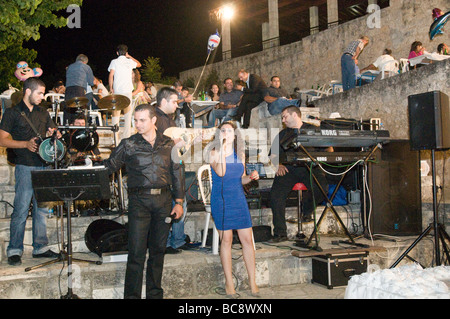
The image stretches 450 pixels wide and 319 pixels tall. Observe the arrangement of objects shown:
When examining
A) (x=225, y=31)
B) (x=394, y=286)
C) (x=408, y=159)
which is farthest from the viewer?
(x=225, y=31)

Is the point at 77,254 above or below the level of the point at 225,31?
below

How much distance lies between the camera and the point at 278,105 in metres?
9.02

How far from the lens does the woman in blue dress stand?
4.39 metres

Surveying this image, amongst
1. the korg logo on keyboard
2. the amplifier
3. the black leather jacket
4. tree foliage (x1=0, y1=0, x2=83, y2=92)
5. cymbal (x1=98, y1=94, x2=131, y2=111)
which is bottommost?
the amplifier

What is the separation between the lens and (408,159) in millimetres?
6301

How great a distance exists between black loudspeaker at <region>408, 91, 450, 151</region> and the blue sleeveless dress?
2.31m

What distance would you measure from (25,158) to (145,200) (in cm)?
170

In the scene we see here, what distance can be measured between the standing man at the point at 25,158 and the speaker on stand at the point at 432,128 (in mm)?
4179

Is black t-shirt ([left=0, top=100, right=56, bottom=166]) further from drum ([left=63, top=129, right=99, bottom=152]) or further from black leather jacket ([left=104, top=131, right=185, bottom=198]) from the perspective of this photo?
black leather jacket ([left=104, top=131, right=185, bottom=198])

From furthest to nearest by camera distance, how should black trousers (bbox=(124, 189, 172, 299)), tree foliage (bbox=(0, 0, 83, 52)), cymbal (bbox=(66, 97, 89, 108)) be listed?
tree foliage (bbox=(0, 0, 83, 52)) < cymbal (bbox=(66, 97, 89, 108)) < black trousers (bbox=(124, 189, 172, 299))

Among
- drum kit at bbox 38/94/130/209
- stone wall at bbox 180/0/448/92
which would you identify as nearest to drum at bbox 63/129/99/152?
drum kit at bbox 38/94/130/209
